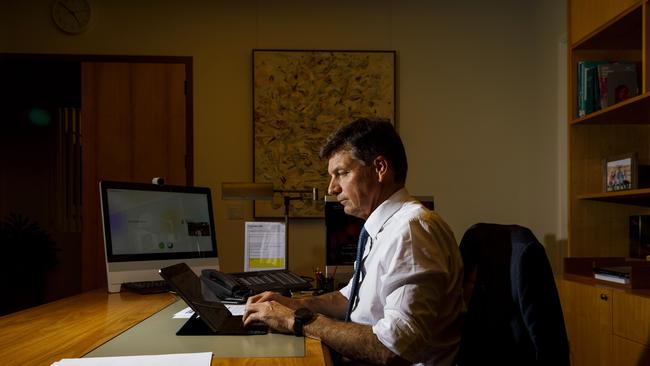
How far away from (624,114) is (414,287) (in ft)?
6.11

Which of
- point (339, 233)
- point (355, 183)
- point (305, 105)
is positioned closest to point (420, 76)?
point (305, 105)

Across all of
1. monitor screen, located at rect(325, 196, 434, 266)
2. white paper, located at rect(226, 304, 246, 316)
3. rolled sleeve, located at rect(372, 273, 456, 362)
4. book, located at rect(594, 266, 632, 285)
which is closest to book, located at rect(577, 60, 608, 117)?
book, located at rect(594, 266, 632, 285)

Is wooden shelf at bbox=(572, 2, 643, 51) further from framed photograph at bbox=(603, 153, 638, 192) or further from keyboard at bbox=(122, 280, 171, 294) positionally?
keyboard at bbox=(122, 280, 171, 294)

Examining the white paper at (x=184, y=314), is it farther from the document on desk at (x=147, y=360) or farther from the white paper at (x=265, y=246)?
the white paper at (x=265, y=246)

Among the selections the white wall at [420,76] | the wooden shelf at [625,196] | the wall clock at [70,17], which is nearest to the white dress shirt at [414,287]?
the wooden shelf at [625,196]

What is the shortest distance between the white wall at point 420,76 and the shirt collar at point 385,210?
217cm

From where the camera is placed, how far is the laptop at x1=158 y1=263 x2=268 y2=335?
1.36m

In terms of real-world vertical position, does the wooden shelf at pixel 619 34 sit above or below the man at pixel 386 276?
above

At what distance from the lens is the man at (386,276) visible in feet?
3.93

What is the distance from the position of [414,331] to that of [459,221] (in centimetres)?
265

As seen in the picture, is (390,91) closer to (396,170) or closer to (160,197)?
(160,197)

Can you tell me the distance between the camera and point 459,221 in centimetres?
371

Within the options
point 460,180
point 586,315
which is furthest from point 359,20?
point 586,315

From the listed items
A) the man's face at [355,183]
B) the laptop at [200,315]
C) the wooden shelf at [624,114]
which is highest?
the wooden shelf at [624,114]
